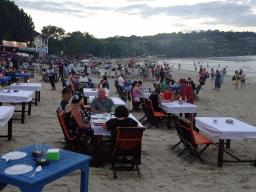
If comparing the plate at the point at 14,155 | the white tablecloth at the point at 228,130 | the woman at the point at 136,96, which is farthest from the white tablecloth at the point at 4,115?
the woman at the point at 136,96

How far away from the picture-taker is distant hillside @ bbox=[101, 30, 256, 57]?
164 m

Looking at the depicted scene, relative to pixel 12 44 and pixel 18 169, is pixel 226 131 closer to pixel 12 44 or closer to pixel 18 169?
pixel 18 169

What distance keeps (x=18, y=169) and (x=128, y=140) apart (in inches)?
79.7

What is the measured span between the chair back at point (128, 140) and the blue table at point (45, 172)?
122cm

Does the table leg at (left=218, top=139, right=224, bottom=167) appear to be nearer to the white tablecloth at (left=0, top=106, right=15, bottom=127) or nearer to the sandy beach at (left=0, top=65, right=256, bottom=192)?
the sandy beach at (left=0, top=65, right=256, bottom=192)

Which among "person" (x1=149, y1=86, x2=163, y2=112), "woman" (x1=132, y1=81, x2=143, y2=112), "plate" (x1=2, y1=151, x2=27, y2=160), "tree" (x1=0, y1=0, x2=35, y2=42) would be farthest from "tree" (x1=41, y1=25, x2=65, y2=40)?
"plate" (x1=2, y1=151, x2=27, y2=160)

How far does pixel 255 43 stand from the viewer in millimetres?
171750

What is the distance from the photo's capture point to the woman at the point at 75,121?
4633 mm

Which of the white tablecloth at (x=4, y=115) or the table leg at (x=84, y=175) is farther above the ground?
the white tablecloth at (x=4, y=115)

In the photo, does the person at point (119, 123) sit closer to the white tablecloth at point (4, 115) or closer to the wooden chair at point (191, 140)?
the wooden chair at point (191, 140)

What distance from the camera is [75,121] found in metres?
4.80

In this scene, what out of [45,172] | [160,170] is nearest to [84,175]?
[45,172]

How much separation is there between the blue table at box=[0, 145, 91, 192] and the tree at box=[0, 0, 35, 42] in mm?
43723

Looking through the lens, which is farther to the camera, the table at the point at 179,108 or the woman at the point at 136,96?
the woman at the point at 136,96
